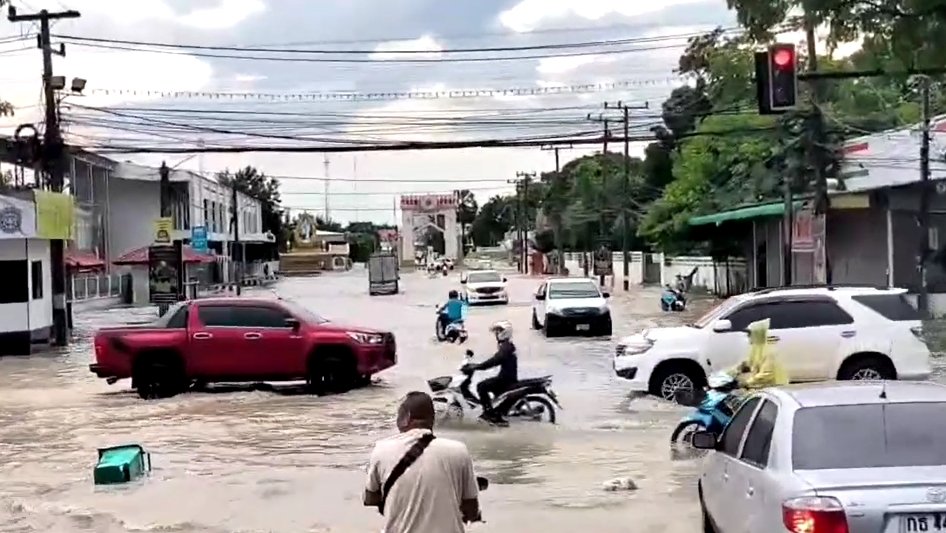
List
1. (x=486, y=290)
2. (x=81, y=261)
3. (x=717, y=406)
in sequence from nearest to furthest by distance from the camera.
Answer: (x=717, y=406)
(x=486, y=290)
(x=81, y=261)

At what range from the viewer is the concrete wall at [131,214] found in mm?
84562

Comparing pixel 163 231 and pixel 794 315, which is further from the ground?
pixel 163 231

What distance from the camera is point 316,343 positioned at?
24.0 m

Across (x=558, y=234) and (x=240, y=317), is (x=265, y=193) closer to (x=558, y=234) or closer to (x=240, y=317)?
(x=558, y=234)

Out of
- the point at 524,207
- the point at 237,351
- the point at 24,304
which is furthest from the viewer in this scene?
the point at 524,207

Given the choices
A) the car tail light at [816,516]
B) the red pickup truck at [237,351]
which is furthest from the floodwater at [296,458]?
the car tail light at [816,516]

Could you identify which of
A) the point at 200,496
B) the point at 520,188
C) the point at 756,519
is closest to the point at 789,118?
the point at 200,496

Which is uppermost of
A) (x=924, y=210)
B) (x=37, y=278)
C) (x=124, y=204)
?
(x=124, y=204)

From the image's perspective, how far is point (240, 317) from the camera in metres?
24.3

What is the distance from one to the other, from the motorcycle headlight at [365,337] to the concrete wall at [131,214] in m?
62.9

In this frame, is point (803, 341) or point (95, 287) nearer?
point (803, 341)

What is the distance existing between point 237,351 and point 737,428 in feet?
53.3

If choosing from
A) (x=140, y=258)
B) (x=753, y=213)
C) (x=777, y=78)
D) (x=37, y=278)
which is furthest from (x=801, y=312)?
(x=140, y=258)

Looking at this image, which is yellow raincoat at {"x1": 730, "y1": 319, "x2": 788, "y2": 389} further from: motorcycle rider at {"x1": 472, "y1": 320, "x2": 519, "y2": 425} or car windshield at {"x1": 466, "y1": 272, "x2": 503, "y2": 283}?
car windshield at {"x1": 466, "y1": 272, "x2": 503, "y2": 283}
